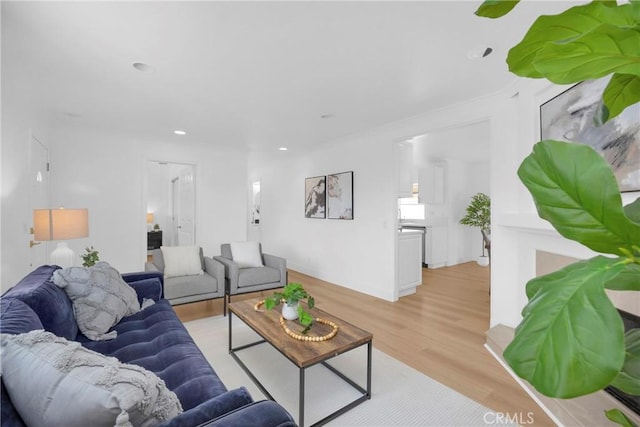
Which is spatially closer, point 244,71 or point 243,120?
point 244,71

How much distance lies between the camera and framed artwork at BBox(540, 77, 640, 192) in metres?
1.57

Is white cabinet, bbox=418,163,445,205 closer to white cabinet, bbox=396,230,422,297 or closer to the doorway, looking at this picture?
white cabinet, bbox=396,230,422,297

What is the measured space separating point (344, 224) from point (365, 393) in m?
2.92

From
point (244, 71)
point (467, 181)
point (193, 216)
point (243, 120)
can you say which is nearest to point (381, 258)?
point (243, 120)

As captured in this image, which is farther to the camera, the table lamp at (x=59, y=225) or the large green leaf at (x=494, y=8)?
the table lamp at (x=59, y=225)

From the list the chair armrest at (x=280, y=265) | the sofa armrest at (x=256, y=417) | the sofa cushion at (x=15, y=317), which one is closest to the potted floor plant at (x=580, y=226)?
the sofa armrest at (x=256, y=417)

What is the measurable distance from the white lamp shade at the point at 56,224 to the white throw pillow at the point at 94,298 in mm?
582

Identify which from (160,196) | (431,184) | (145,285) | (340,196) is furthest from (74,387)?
(160,196)

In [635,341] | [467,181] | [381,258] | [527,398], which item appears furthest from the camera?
[467,181]

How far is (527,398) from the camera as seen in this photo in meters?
1.88

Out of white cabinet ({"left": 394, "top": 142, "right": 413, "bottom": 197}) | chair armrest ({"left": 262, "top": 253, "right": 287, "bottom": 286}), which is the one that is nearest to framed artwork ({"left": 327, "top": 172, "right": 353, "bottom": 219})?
white cabinet ({"left": 394, "top": 142, "right": 413, "bottom": 197})

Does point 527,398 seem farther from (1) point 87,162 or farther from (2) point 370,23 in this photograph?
(1) point 87,162

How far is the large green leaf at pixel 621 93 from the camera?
1.64ft

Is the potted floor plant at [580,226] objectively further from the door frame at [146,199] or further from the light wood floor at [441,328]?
the door frame at [146,199]
